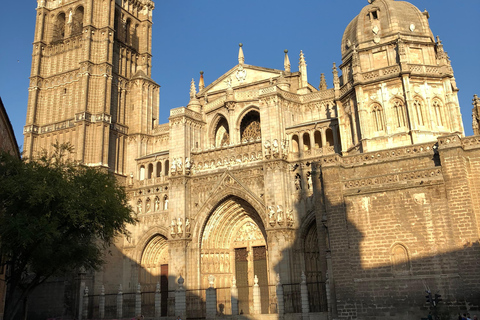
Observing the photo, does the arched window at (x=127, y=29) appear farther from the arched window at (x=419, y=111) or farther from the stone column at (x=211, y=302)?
the arched window at (x=419, y=111)

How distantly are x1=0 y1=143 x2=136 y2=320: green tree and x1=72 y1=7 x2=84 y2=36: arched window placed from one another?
23347 millimetres

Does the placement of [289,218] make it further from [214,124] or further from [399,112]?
[214,124]

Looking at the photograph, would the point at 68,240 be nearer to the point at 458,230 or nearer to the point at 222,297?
the point at 222,297

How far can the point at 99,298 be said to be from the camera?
32.8m

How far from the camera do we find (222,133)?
122ft

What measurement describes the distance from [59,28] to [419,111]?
32.1 m

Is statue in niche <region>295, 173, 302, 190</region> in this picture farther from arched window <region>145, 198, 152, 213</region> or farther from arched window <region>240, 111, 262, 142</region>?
arched window <region>145, 198, 152, 213</region>

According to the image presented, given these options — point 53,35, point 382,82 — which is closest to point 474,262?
point 382,82

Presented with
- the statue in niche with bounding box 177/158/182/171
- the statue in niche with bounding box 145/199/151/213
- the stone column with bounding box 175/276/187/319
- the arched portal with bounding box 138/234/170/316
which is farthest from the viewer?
the statue in niche with bounding box 145/199/151/213

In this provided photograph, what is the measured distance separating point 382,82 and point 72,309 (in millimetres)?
25624

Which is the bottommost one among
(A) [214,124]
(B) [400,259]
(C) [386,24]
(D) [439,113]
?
(B) [400,259]

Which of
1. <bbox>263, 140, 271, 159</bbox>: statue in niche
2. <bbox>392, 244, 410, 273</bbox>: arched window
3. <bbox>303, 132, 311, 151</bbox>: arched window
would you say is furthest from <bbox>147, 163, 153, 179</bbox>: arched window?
<bbox>392, 244, 410, 273</bbox>: arched window

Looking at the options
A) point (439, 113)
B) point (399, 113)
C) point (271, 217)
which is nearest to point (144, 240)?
point (271, 217)

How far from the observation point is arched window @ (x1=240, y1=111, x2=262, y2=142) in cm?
3566
